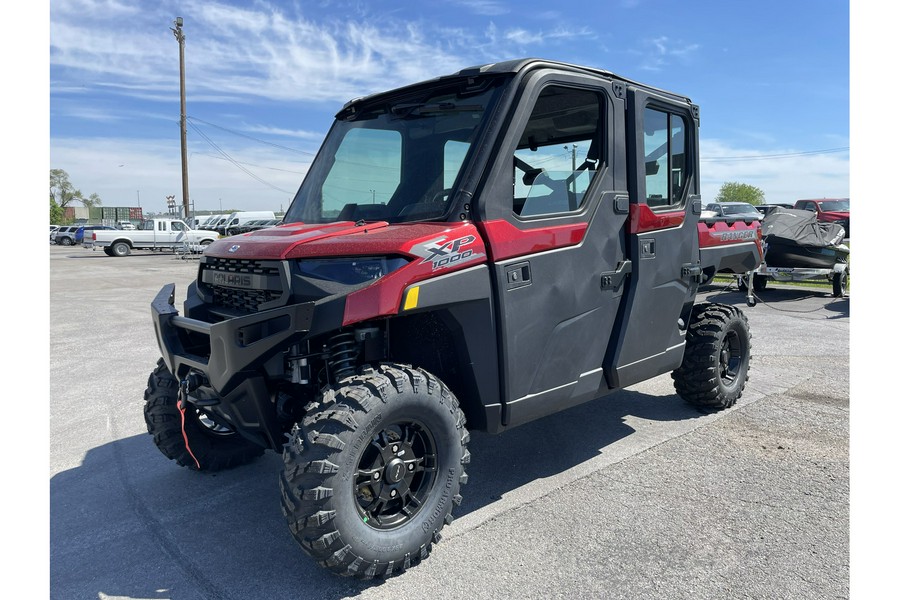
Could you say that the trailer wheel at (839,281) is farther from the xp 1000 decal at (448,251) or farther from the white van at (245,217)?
the white van at (245,217)

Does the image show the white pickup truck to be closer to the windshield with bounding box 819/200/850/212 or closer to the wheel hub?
the windshield with bounding box 819/200/850/212

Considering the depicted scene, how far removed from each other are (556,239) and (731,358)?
9.95 feet

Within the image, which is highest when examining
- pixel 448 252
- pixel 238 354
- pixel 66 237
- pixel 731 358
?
pixel 66 237

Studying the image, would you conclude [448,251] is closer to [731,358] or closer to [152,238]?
[731,358]

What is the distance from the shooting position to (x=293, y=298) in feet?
10.0

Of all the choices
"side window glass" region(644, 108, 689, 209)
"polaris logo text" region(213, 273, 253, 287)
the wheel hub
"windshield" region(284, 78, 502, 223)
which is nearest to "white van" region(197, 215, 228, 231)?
"windshield" region(284, 78, 502, 223)

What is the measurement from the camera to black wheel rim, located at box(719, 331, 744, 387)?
5.61 m

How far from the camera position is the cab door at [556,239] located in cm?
341

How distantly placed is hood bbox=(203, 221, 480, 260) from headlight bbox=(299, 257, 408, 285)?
33 mm

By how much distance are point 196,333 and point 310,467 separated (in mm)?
1219

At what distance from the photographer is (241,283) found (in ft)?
10.9

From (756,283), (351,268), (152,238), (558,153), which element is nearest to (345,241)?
(351,268)

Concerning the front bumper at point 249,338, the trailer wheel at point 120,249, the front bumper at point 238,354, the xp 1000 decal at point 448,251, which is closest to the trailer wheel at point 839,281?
the xp 1000 decal at point 448,251

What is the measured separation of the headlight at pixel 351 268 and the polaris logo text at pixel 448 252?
143mm
